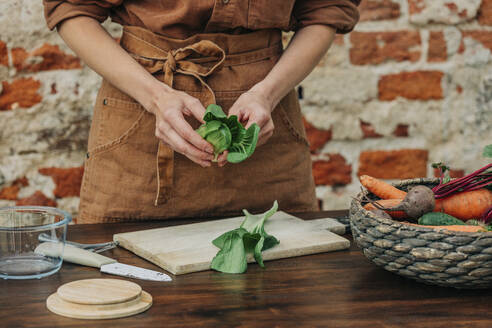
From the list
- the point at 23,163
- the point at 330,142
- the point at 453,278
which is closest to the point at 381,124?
the point at 330,142

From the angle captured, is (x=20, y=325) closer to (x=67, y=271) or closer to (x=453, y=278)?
(x=67, y=271)

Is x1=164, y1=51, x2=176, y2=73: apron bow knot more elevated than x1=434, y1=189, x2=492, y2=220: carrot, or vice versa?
x1=164, y1=51, x2=176, y2=73: apron bow knot

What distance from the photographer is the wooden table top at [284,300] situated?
0.86 metres

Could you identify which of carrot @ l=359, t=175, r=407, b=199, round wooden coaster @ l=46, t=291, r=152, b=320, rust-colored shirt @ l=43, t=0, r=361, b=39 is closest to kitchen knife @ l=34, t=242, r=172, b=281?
round wooden coaster @ l=46, t=291, r=152, b=320

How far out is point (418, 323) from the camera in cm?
86

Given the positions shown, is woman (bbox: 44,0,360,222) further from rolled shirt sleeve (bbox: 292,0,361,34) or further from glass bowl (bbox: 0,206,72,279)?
glass bowl (bbox: 0,206,72,279)

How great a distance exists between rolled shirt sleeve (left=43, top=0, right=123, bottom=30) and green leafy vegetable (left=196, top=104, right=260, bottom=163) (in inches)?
20.5

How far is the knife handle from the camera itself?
1.05 m

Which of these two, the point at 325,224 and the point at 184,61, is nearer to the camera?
the point at 325,224

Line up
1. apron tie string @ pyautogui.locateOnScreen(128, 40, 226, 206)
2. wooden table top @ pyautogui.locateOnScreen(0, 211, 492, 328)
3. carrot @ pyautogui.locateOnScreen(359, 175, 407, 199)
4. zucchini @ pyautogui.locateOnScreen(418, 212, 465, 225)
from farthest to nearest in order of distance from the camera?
apron tie string @ pyautogui.locateOnScreen(128, 40, 226, 206) → carrot @ pyautogui.locateOnScreen(359, 175, 407, 199) → zucchini @ pyautogui.locateOnScreen(418, 212, 465, 225) → wooden table top @ pyautogui.locateOnScreen(0, 211, 492, 328)

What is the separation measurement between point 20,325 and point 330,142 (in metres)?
1.56

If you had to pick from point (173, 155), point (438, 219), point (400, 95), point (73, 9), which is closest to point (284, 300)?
point (438, 219)

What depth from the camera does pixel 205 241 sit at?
1183mm

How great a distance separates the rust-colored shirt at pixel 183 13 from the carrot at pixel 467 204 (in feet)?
2.24
